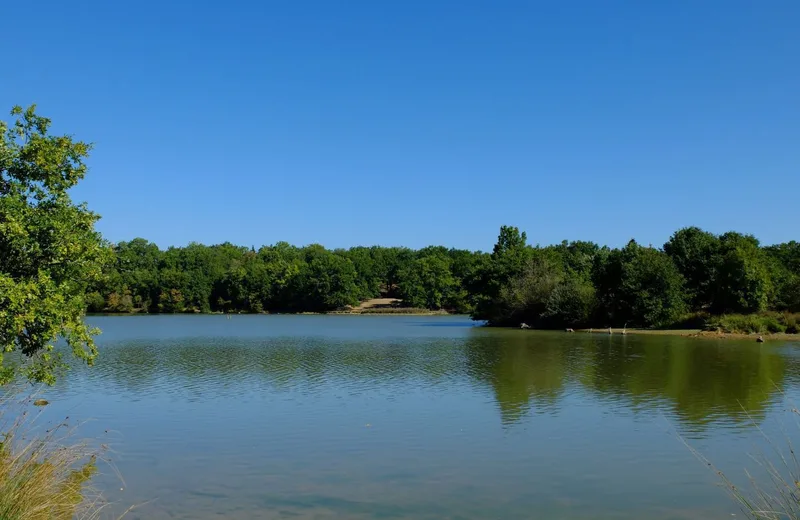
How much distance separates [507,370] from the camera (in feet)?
107

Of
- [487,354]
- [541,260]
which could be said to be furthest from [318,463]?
[541,260]

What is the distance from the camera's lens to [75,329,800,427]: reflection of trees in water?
24.0 metres

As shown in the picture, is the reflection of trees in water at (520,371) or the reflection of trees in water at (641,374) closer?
the reflection of trees in water at (641,374)

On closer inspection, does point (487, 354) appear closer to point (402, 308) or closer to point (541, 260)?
point (541, 260)

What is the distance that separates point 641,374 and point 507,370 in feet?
19.9

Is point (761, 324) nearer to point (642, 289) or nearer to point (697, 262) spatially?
point (642, 289)

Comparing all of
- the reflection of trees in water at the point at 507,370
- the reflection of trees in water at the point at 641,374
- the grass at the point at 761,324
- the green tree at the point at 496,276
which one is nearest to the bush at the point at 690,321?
the grass at the point at 761,324

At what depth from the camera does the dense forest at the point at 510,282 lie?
203ft

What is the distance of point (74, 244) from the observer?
12.2 meters

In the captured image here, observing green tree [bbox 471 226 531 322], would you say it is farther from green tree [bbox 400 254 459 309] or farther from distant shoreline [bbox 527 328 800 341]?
green tree [bbox 400 254 459 309]

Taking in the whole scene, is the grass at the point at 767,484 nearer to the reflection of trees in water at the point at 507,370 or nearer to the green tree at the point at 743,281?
the reflection of trees in water at the point at 507,370

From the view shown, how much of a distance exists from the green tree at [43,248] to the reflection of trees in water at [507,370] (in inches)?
480

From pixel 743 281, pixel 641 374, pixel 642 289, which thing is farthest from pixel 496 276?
pixel 641 374

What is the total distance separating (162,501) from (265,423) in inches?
285
